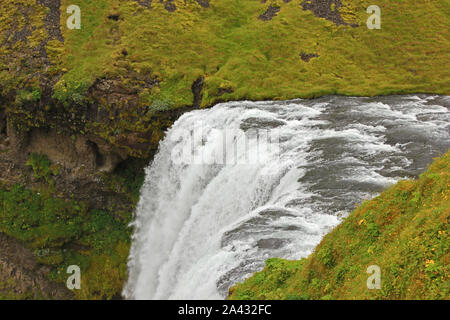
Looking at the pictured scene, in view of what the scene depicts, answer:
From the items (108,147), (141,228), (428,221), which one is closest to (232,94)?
(108,147)

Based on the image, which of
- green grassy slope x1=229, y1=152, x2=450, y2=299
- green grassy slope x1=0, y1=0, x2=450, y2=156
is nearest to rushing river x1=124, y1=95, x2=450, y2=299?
green grassy slope x1=229, y1=152, x2=450, y2=299

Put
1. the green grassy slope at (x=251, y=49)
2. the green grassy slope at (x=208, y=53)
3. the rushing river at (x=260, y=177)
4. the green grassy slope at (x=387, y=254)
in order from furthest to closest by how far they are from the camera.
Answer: the green grassy slope at (x=251, y=49)
the green grassy slope at (x=208, y=53)
the rushing river at (x=260, y=177)
the green grassy slope at (x=387, y=254)

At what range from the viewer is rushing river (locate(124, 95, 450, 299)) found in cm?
1353

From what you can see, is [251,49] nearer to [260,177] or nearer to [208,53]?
[208,53]

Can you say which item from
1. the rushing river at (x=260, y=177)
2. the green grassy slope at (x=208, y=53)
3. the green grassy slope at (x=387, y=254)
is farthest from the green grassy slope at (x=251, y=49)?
the green grassy slope at (x=387, y=254)

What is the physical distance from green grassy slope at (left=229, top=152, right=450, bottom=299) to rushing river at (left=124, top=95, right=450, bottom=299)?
246 cm

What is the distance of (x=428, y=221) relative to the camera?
24.9ft

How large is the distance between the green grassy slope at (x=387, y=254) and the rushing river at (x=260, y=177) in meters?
2.46

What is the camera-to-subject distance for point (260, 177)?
17.6 m

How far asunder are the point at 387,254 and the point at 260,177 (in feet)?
32.5

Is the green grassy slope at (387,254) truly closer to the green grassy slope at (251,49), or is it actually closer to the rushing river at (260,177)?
the rushing river at (260,177)

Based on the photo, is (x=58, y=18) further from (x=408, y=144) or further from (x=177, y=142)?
(x=408, y=144)

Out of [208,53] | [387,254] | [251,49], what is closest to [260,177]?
[387,254]

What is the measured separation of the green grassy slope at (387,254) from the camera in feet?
23.0
